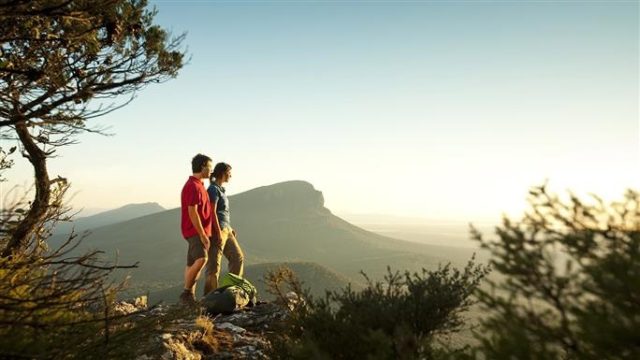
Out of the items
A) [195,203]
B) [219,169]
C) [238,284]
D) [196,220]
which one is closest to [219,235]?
[196,220]

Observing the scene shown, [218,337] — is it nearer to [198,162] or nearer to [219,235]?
[219,235]

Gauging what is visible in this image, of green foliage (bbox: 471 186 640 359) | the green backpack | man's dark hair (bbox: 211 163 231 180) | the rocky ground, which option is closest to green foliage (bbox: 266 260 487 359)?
the rocky ground

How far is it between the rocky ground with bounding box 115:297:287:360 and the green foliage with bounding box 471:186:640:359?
3.16m

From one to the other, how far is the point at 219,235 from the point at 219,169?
1.36 m

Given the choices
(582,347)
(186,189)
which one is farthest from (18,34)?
(582,347)

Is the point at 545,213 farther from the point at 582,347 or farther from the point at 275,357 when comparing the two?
the point at 275,357

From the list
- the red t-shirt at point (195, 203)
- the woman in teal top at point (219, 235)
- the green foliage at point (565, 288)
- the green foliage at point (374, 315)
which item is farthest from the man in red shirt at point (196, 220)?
the green foliage at point (565, 288)

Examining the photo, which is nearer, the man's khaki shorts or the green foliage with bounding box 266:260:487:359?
the green foliage with bounding box 266:260:487:359

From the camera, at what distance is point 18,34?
5797 millimetres

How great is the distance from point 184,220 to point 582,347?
7415mm

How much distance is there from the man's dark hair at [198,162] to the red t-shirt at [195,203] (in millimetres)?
204

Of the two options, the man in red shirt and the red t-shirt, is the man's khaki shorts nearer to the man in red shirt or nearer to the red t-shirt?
the man in red shirt

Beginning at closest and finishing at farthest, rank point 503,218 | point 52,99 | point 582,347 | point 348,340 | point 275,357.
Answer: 1. point 582,347
2. point 503,218
3. point 348,340
4. point 275,357
5. point 52,99

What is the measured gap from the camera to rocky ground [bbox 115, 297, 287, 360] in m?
5.72
